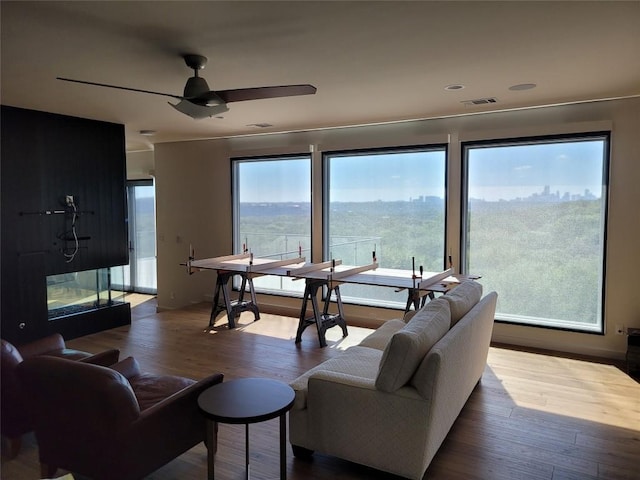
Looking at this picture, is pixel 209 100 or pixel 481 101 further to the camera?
pixel 481 101

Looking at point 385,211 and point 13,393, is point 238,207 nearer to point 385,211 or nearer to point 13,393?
point 385,211

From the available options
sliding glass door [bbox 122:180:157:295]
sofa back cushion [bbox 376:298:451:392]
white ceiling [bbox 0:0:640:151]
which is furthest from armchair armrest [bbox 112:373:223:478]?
sliding glass door [bbox 122:180:157:295]

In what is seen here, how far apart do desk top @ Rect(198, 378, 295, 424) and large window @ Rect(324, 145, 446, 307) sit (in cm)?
352

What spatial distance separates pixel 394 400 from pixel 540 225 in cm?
355

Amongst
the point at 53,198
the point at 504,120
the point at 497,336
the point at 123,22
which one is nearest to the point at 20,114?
the point at 53,198

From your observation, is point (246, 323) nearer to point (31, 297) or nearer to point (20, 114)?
point (31, 297)

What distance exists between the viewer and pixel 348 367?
117 inches

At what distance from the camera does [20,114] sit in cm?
496

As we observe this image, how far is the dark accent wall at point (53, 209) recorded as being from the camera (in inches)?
193

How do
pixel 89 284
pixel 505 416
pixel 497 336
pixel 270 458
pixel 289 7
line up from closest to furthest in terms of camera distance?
pixel 289 7
pixel 270 458
pixel 505 416
pixel 497 336
pixel 89 284

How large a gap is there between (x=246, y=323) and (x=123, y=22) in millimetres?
4230

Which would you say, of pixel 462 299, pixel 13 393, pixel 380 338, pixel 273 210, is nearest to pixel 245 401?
pixel 13 393

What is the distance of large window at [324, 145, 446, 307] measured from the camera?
228 inches

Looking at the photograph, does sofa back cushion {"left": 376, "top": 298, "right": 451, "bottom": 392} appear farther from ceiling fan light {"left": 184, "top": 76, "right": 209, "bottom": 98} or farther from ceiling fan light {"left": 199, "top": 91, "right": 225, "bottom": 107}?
ceiling fan light {"left": 184, "top": 76, "right": 209, "bottom": 98}
